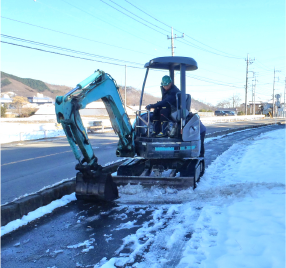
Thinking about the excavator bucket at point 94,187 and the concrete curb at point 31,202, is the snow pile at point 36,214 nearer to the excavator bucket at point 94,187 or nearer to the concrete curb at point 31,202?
the concrete curb at point 31,202

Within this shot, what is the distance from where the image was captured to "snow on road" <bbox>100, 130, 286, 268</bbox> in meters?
3.74

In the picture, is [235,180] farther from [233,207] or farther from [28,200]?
[28,200]

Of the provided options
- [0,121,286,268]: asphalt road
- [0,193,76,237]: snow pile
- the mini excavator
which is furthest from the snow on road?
[0,193,76,237]: snow pile

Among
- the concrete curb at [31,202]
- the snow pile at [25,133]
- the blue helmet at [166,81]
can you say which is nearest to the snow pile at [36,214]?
the concrete curb at [31,202]

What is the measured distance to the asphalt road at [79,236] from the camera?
3.94 metres

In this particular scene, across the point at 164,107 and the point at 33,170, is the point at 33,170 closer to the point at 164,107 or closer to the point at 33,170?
the point at 33,170

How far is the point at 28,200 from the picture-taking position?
5520 mm

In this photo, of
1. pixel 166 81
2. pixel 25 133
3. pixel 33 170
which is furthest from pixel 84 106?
pixel 25 133

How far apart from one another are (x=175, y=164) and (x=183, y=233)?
2.85 m

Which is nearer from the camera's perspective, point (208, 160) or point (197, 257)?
point (197, 257)

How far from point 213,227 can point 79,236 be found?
2.00m

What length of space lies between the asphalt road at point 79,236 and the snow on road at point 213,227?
0.05 metres

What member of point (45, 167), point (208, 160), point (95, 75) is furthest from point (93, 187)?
point (208, 160)

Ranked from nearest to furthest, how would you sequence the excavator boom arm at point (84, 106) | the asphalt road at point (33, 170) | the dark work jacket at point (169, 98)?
1. the excavator boom arm at point (84, 106)
2. the dark work jacket at point (169, 98)
3. the asphalt road at point (33, 170)
